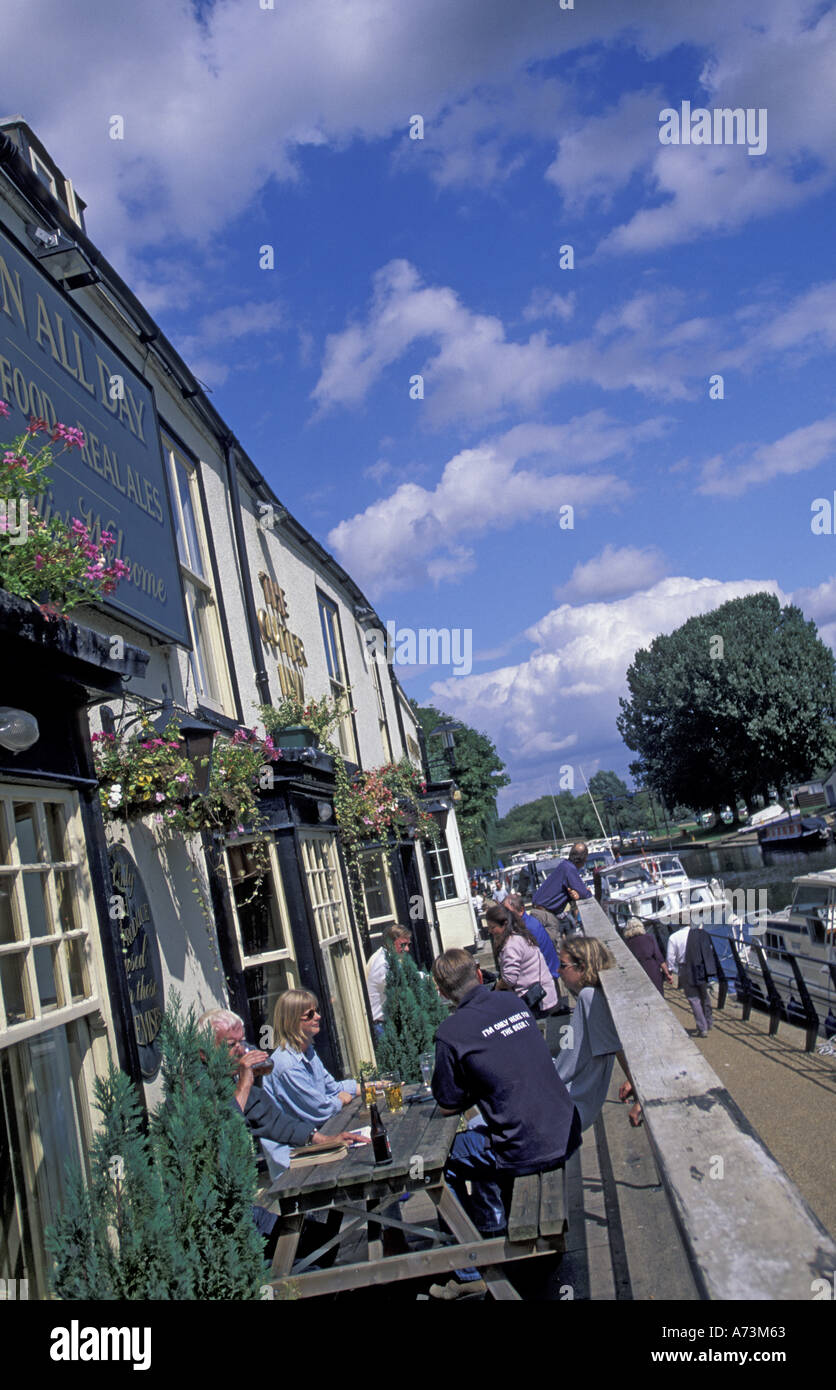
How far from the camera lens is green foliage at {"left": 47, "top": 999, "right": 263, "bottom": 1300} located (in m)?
3.20

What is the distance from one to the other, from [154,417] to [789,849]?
54422mm

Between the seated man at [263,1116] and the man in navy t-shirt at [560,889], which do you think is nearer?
the seated man at [263,1116]

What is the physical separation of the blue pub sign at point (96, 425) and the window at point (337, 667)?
22.6 ft

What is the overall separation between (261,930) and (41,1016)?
4405mm

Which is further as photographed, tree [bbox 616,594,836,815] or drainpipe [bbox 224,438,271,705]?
tree [bbox 616,594,836,815]

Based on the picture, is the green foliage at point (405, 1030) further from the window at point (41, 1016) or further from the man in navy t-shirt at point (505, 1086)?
the window at point (41, 1016)

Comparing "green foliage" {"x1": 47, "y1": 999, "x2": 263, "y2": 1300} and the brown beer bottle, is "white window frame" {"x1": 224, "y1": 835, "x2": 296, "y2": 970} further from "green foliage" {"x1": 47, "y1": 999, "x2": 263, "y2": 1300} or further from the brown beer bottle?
"green foliage" {"x1": 47, "y1": 999, "x2": 263, "y2": 1300}

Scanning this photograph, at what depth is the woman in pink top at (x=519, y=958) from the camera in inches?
384

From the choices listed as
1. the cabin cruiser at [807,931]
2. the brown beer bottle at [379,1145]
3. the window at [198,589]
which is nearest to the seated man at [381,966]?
the window at [198,589]

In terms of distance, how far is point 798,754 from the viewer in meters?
57.4

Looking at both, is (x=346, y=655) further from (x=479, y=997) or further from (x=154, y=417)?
(x=479, y=997)

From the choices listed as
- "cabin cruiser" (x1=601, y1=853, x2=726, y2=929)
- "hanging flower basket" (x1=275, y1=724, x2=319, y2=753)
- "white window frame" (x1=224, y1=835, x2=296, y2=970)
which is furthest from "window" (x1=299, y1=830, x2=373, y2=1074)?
"cabin cruiser" (x1=601, y1=853, x2=726, y2=929)
